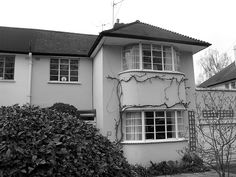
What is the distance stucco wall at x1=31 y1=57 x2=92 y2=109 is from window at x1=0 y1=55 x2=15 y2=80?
1.25 m

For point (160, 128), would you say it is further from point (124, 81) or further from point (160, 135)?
point (124, 81)

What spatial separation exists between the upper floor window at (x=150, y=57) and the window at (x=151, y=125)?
2.31 metres

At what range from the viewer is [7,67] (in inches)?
555

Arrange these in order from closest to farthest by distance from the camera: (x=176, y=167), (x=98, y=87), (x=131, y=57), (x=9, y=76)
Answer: (x=176, y=167), (x=131, y=57), (x=98, y=87), (x=9, y=76)

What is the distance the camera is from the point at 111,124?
1206 cm

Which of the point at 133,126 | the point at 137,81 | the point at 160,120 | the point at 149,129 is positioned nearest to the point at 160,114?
the point at 160,120

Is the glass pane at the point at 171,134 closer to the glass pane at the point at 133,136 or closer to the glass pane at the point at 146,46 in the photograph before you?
the glass pane at the point at 133,136

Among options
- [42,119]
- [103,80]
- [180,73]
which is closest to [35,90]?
[103,80]

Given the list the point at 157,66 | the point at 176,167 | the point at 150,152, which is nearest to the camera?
the point at 176,167

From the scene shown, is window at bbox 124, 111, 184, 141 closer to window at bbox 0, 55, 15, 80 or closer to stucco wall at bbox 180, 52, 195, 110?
stucco wall at bbox 180, 52, 195, 110

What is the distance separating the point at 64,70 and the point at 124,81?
14.5 ft

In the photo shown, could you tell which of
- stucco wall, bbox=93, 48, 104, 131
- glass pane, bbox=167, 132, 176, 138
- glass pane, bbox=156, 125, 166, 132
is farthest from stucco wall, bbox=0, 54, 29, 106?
glass pane, bbox=167, 132, 176, 138

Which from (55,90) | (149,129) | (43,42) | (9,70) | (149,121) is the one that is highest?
(43,42)

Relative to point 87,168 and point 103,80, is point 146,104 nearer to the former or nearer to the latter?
point 103,80
